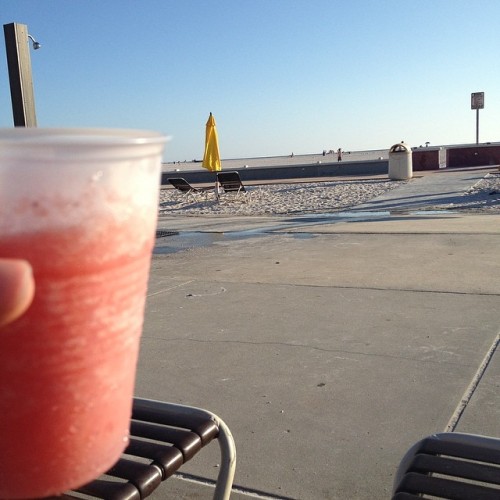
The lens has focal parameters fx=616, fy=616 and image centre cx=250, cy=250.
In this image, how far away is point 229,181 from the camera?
18.9 meters

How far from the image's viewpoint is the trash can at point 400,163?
878 inches

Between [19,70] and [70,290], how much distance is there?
6.78 metres

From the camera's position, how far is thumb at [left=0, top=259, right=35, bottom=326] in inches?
26.1

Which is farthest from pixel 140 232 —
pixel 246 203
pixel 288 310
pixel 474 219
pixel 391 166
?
pixel 391 166

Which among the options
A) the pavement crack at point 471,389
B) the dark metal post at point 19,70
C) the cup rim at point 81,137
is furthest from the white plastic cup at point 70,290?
the dark metal post at point 19,70

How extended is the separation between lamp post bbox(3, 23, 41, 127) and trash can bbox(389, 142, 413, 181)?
56.4 feet

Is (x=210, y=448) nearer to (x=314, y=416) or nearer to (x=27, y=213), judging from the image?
(x=314, y=416)

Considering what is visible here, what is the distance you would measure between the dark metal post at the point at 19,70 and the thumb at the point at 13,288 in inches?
270

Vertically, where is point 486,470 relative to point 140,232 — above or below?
below

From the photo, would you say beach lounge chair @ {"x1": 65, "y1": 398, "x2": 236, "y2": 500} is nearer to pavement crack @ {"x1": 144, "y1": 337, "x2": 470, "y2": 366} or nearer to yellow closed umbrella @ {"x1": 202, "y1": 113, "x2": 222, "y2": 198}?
pavement crack @ {"x1": 144, "y1": 337, "x2": 470, "y2": 366}

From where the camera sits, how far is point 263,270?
6.75m

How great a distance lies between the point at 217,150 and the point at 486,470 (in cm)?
1737

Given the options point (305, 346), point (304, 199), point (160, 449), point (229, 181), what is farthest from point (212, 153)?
point (160, 449)

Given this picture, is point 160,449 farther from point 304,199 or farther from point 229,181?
point 229,181
